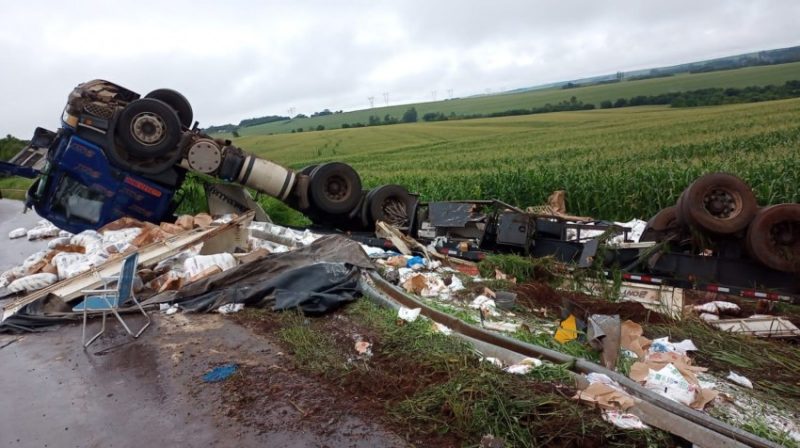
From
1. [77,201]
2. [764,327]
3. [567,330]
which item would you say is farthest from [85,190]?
[764,327]

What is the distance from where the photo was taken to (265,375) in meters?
4.67

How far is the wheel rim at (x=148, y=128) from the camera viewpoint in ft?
31.4

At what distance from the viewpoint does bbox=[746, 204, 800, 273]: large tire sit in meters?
5.73

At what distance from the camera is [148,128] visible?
9.66m

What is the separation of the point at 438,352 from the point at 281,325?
6.77 ft

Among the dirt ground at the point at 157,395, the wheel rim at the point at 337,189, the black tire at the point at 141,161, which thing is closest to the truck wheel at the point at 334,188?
the wheel rim at the point at 337,189

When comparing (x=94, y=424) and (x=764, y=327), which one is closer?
(x=94, y=424)

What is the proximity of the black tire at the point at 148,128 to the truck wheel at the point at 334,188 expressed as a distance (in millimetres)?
2571

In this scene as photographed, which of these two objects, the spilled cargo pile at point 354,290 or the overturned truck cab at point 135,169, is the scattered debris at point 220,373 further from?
the overturned truck cab at point 135,169

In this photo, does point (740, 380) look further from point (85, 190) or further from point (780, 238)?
point (85, 190)

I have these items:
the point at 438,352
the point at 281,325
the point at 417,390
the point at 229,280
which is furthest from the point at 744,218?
the point at 229,280

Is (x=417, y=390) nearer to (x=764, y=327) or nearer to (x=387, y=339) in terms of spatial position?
(x=387, y=339)

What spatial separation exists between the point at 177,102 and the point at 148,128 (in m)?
1.70

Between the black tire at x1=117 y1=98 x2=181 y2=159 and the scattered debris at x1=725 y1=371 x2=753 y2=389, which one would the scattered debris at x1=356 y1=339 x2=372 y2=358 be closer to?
the scattered debris at x1=725 y1=371 x2=753 y2=389
